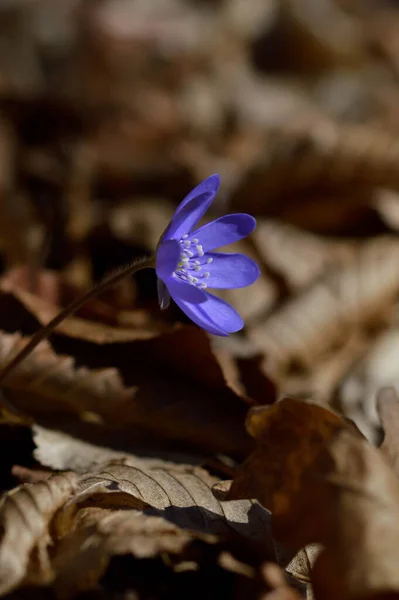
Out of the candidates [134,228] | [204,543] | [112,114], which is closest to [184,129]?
[112,114]

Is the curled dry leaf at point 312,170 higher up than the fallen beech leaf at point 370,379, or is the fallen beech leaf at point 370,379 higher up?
the curled dry leaf at point 312,170

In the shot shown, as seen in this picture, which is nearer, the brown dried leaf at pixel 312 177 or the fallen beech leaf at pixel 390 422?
the fallen beech leaf at pixel 390 422

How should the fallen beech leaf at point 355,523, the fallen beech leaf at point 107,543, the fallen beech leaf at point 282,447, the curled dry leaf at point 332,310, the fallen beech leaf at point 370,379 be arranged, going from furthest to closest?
the curled dry leaf at point 332,310 < the fallen beech leaf at point 370,379 < the fallen beech leaf at point 282,447 < the fallen beech leaf at point 107,543 < the fallen beech leaf at point 355,523

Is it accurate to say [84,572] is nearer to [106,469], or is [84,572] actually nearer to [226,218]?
[106,469]

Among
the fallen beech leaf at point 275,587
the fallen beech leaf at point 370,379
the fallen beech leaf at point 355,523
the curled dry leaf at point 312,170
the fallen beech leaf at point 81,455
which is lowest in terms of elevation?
the fallen beech leaf at point 370,379

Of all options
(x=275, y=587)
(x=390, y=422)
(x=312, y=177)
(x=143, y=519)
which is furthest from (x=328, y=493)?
(x=312, y=177)

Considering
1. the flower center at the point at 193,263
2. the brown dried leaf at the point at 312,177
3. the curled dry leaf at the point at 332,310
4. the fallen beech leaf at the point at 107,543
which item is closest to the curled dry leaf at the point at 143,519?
the fallen beech leaf at the point at 107,543

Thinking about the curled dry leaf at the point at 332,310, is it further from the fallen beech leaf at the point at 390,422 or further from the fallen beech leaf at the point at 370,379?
the fallen beech leaf at the point at 390,422
